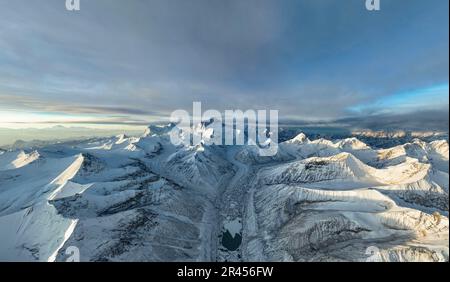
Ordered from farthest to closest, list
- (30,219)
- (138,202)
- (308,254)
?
(138,202), (30,219), (308,254)

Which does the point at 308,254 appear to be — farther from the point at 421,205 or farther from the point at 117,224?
the point at 421,205

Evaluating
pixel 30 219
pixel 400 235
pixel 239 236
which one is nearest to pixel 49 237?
pixel 30 219

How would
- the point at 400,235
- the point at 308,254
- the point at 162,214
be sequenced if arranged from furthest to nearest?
the point at 162,214, the point at 400,235, the point at 308,254
